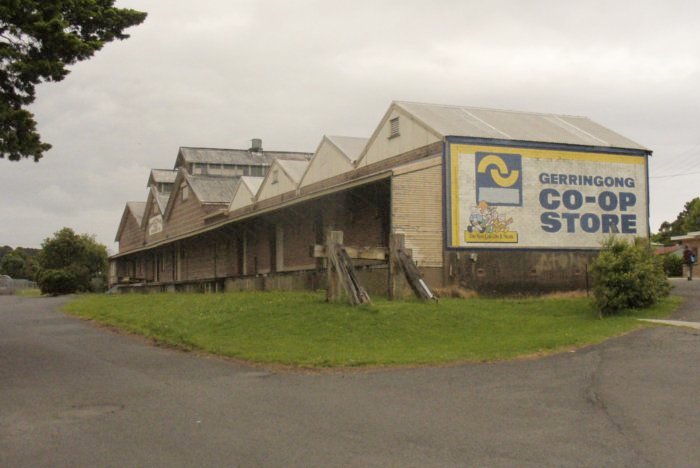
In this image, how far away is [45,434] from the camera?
7.56 metres

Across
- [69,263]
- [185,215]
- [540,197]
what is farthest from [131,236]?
[540,197]

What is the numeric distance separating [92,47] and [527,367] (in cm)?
957

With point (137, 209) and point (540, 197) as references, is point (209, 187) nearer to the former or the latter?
point (137, 209)

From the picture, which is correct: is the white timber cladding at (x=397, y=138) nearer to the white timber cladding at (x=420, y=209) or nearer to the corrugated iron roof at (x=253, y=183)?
the white timber cladding at (x=420, y=209)

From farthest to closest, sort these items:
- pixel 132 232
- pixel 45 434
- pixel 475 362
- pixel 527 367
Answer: pixel 132 232 → pixel 475 362 → pixel 527 367 → pixel 45 434

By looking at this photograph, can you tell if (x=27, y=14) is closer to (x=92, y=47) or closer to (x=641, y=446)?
(x=92, y=47)

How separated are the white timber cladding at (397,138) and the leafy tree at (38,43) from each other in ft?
41.6

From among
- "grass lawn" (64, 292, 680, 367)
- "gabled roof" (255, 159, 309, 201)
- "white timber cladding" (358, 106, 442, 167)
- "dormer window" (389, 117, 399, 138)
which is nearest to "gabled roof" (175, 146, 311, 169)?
"gabled roof" (255, 159, 309, 201)

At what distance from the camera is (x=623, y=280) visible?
16984mm

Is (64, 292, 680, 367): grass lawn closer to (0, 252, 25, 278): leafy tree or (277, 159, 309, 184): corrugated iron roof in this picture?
(277, 159, 309, 184): corrugated iron roof

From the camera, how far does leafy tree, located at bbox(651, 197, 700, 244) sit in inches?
3098

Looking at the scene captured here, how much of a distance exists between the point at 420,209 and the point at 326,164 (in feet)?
39.1

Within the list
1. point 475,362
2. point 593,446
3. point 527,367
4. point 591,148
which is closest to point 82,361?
point 475,362

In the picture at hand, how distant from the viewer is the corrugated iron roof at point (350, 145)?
3317 centimetres
